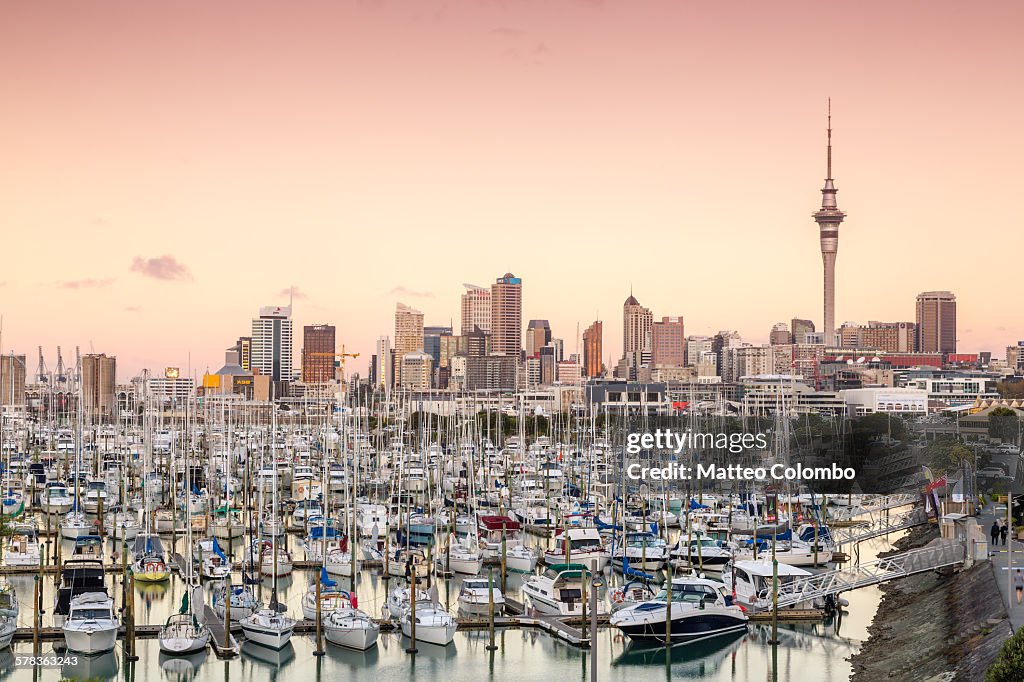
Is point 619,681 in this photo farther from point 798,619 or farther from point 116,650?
point 116,650

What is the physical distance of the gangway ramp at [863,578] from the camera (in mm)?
32531

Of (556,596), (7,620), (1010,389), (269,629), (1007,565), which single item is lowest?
(269,629)

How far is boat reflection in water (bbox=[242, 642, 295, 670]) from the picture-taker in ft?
95.4

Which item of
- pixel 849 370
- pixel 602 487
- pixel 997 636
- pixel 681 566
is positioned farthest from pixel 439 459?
pixel 849 370

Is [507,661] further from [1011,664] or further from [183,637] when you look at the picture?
[1011,664]

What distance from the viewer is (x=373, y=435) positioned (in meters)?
95.2

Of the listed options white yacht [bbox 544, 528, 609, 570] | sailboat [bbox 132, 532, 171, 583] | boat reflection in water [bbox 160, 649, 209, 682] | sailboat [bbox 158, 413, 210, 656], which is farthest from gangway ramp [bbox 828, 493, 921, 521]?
boat reflection in water [bbox 160, 649, 209, 682]

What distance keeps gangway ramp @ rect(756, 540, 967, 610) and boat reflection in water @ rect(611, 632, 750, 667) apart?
2422mm

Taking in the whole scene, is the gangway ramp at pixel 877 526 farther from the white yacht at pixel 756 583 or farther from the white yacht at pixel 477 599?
the white yacht at pixel 477 599

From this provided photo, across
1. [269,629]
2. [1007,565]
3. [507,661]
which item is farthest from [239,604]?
[1007,565]

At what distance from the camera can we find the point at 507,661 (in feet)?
97.8

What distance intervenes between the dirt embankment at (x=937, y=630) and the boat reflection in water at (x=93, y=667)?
674 inches

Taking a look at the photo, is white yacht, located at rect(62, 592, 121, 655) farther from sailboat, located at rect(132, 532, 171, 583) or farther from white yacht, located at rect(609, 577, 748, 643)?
white yacht, located at rect(609, 577, 748, 643)

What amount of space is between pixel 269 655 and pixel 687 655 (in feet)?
33.4
